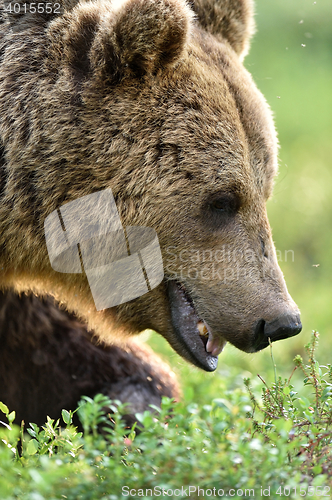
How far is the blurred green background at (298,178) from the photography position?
5.74 meters

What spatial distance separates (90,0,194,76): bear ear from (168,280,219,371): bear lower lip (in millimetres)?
1166

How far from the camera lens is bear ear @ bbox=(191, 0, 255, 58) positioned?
3.60m

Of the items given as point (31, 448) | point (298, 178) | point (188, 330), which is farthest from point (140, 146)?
point (298, 178)

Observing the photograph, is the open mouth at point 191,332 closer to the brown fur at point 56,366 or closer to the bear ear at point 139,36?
the brown fur at point 56,366

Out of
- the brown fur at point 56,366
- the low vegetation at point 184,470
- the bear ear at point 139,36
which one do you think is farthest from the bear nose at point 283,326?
the bear ear at point 139,36

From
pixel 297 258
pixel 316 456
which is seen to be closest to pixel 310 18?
pixel 297 258

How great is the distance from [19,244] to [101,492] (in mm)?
1516

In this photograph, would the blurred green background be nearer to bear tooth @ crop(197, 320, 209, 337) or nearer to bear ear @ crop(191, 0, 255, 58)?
bear tooth @ crop(197, 320, 209, 337)

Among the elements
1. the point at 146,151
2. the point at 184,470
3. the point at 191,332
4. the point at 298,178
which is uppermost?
the point at 146,151

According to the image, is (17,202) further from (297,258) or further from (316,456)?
(297,258)

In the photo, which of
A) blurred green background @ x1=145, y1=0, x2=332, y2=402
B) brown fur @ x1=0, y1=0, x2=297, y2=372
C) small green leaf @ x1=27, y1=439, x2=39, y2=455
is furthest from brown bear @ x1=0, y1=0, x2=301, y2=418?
small green leaf @ x1=27, y1=439, x2=39, y2=455

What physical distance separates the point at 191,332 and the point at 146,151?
102cm

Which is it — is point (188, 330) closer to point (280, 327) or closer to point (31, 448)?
point (280, 327)

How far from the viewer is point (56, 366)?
3.86 meters
